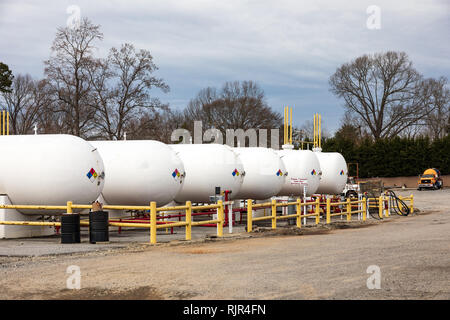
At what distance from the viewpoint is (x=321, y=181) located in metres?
31.1

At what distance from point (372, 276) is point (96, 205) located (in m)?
8.07

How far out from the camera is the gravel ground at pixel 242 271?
7.97 meters

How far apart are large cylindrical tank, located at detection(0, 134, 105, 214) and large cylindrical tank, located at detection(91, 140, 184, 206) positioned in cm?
236

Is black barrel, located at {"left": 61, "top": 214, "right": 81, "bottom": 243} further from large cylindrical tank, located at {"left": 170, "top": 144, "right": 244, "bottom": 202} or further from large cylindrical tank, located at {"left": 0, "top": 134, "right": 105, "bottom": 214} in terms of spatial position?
large cylindrical tank, located at {"left": 170, "top": 144, "right": 244, "bottom": 202}

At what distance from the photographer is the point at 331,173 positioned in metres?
30.8

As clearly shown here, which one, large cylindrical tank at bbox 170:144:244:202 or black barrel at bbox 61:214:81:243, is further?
large cylindrical tank at bbox 170:144:244:202

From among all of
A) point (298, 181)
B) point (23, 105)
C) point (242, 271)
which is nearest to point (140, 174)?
point (242, 271)

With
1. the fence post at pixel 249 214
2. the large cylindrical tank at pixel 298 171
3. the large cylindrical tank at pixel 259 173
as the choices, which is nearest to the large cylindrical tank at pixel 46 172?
the fence post at pixel 249 214

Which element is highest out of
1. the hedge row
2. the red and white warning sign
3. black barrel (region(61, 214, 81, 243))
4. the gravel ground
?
the hedge row

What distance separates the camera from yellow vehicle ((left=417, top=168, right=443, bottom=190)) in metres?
53.9

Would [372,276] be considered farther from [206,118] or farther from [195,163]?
[206,118]

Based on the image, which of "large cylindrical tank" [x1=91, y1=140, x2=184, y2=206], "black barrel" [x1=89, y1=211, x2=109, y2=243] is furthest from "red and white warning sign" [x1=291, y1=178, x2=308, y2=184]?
"black barrel" [x1=89, y1=211, x2=109, y2=243]

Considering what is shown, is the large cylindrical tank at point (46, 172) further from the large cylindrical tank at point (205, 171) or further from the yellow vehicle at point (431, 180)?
the yellow vehicle at point (431, 180)

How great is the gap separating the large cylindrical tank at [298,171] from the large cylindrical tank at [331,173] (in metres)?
2.83
